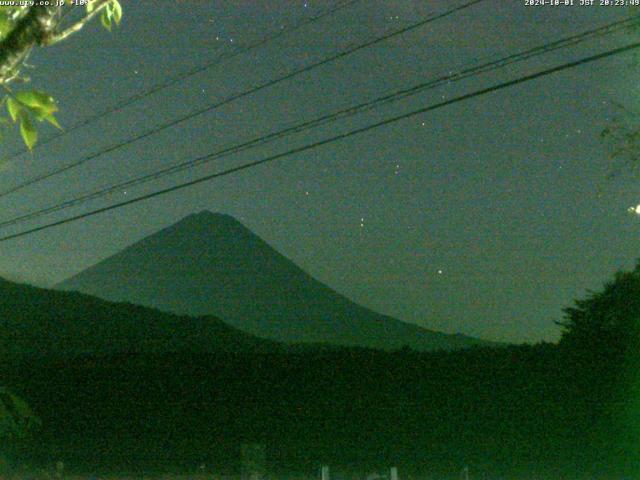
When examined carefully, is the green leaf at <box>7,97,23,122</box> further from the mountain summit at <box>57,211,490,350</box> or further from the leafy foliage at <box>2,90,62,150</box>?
the mountain summit at <box>57,211,490,350</box>

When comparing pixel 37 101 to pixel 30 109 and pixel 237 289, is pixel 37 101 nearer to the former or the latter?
pixel 30 109

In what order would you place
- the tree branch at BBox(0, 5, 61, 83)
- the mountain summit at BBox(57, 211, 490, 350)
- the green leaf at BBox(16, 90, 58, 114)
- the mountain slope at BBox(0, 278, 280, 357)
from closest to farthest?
the green leaf at BBox(16, 90, 58, 114)
the tree branch at BBox(0, 5, 61, 83)
the mountain slope at BBox(0, 278, 280, 357)
the mountain summit at BBox(57, 211, 490, 350)

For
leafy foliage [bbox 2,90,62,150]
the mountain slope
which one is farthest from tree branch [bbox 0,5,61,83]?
the mountain slope

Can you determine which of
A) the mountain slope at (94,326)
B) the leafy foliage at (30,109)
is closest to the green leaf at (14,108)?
the leafy foliage at (30,109)

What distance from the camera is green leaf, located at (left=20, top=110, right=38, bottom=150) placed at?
2.56 metres

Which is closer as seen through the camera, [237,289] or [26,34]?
[26,34]

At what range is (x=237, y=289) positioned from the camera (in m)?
97.1

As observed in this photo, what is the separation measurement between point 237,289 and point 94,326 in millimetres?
54824

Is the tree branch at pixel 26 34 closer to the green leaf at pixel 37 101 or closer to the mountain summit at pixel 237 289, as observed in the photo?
the green leaf at pixel 37 101

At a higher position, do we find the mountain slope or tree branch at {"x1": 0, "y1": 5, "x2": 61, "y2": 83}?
the mountain slope

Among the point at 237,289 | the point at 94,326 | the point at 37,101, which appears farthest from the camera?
the point at 237,289

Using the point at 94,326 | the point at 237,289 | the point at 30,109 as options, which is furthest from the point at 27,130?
the point at 237,289

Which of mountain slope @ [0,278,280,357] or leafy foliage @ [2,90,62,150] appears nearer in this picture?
leafy foliage @ [2,90,62,150]

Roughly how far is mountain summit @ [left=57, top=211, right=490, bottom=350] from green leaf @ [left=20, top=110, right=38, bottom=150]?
47.7 meters
